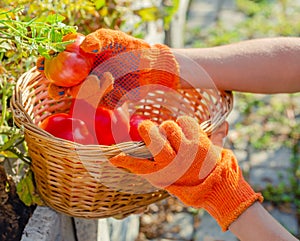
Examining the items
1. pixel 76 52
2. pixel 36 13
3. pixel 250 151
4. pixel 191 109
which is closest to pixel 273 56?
pixel 191 109

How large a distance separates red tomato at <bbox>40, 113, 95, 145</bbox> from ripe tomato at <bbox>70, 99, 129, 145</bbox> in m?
0.03

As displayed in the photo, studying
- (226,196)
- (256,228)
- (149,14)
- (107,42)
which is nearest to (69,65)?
(107,42)

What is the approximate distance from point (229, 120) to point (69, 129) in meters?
1.69

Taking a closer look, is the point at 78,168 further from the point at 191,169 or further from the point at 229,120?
the point at 229,120

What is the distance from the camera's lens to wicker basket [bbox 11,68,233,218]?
1.25 metres

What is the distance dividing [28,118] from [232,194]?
53 centimetres

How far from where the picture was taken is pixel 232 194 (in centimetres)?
128

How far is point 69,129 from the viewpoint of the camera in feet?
4.67

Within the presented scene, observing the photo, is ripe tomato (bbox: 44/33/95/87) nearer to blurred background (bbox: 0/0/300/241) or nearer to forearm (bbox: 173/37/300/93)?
blurred background (bbox: 0/0/300/241)

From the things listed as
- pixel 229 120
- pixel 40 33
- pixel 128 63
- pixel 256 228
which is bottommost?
pixel 229 120

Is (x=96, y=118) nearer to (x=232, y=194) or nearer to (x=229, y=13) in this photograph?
(x=232, y=194)

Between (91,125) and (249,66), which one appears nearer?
(91,125)

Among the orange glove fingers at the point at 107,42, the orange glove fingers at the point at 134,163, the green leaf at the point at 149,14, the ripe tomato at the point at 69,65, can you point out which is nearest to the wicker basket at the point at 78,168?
the orange glove fingers at the point at 134,163

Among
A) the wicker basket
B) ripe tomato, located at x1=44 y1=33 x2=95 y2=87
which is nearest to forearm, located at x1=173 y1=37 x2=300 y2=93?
the wicker basket
